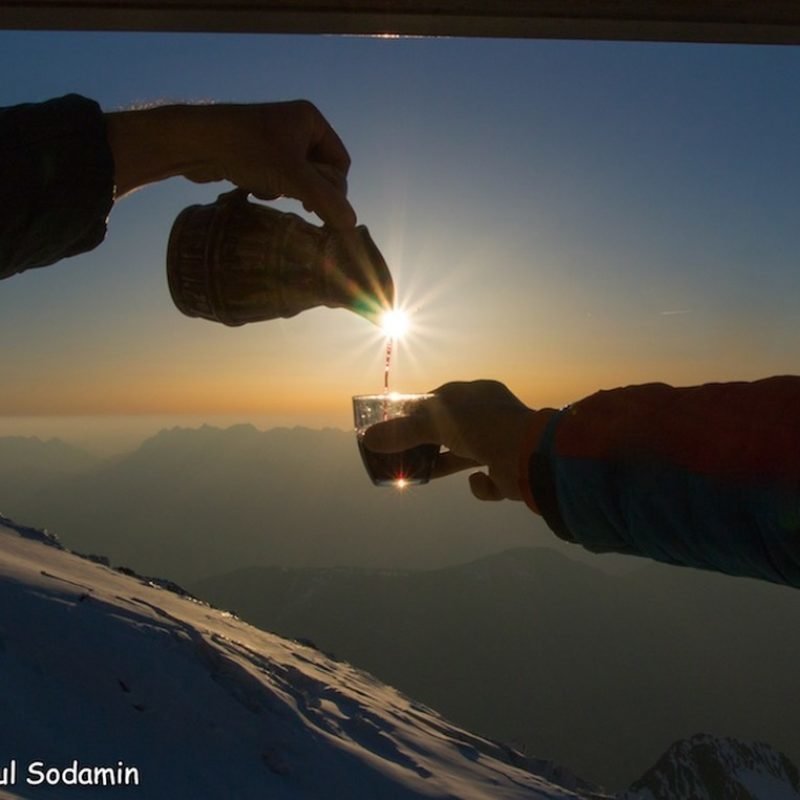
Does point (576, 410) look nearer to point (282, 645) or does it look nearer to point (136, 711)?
point (136, 711)

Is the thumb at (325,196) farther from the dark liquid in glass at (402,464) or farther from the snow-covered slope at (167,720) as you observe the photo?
the snow-covered slope at (167,720)

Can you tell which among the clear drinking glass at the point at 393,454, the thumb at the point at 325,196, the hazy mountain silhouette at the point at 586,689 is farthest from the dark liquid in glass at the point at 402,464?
the hazy mountain silhouette at the point at 586,689

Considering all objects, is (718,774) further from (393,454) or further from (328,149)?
(328,149)

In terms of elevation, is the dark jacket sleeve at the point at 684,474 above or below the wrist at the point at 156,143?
below

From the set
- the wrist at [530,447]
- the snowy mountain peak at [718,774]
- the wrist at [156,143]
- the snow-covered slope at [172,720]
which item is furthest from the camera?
the snowy mountain peak at [718,774]

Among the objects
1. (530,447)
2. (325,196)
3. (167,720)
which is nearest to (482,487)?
(530,447)
